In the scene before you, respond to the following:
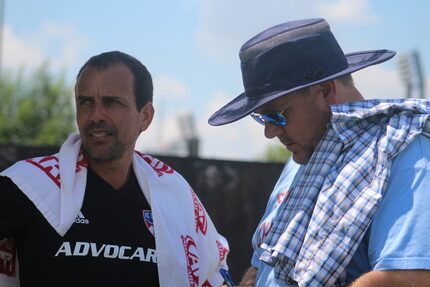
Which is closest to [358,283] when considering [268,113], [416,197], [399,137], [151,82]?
[416,197]

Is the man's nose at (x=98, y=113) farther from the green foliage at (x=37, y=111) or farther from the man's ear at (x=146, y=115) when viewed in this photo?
the green foliage at (x=37, y=111)

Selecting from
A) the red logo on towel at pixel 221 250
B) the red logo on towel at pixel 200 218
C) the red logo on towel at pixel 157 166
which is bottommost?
the red logo on towel at pixel 221 250

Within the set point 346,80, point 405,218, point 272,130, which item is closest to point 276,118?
point 272,130

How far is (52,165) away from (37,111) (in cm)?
2750

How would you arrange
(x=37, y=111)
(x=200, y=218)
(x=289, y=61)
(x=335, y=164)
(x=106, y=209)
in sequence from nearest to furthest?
(x=335, y=164) < (x=289, y=61) < (x=106, y=209) < (x=200, y=218) < (x=37, y=111)

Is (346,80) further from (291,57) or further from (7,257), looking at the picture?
(7,257)

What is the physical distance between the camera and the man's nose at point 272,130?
8.09 ft

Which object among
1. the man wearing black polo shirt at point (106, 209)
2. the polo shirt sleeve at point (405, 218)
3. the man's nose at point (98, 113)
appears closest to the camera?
the polo shirt sleeve at point (405, 218)

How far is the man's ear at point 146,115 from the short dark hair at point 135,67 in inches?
1.0

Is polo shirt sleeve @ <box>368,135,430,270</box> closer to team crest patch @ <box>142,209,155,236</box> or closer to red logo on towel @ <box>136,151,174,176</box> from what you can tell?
team crest patch @ <box>142,209,155,236</box>

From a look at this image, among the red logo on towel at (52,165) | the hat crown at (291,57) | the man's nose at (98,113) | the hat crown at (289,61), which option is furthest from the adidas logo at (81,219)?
the hat crown at (291,57)

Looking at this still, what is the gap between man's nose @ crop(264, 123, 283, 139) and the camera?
2467 millimetres

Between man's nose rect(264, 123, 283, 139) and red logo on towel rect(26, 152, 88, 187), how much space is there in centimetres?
97

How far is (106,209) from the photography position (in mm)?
3045
